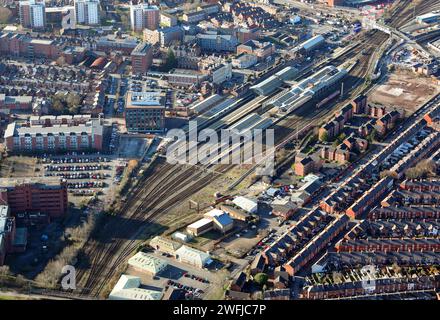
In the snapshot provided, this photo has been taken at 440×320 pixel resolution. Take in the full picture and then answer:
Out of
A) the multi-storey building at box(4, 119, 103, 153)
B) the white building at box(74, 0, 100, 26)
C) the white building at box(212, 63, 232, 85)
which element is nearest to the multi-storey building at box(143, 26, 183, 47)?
the white building at box(74, 0, 100, 26)

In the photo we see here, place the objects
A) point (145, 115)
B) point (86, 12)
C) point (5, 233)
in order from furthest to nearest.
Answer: point (86, 12) → point (145, 115) → point (5, 233)

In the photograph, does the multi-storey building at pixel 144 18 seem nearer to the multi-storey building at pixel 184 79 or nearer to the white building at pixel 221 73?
the white building at pixel 221 73

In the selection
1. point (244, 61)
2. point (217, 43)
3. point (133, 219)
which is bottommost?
point (133, 219)

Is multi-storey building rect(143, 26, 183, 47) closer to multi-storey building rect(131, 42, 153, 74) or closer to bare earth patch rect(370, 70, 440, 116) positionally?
multi-storey building rect(131, 42, 153, 74)

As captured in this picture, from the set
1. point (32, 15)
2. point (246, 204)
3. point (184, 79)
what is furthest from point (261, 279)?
point (32, 15)

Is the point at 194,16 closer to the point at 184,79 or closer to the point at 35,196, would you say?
the point at 184,79
